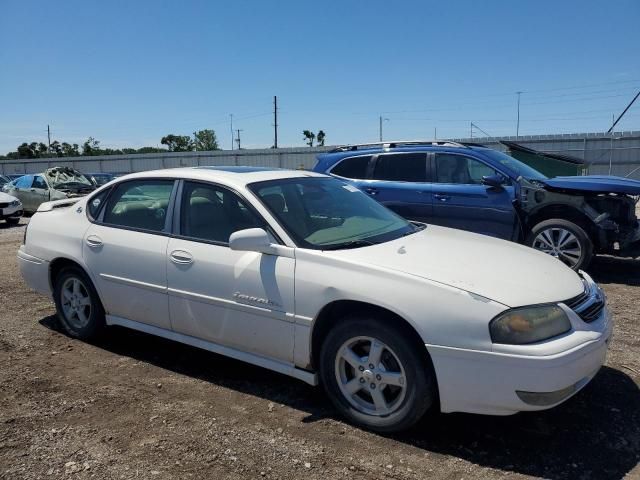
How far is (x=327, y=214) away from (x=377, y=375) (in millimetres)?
1326

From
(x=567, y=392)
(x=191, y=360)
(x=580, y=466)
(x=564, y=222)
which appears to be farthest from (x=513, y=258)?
(x=564, y=222)

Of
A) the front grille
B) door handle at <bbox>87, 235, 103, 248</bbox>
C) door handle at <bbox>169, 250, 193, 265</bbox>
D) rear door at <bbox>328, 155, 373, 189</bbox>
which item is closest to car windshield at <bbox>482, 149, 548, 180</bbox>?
rear door at <bbox>328, 155, 373, 189</bbox>

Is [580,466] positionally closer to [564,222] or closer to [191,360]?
[191,360]

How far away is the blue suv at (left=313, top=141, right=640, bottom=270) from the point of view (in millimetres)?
6852

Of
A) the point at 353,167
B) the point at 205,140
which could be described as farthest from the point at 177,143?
the point at 353,167

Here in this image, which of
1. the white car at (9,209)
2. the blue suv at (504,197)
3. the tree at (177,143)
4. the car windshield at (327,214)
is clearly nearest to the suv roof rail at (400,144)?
the blue suv at (504,197)

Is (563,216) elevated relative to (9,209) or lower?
elevated

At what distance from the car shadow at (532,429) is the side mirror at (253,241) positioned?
106 centimetres

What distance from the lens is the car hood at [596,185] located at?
6680 mm

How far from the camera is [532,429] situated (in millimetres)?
3234

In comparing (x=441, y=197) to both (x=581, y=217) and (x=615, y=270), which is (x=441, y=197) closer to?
(x=581, y=217)

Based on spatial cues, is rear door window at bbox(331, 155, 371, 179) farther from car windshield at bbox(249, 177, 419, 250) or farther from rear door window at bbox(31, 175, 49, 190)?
rear door window at bbox(31, 175, 49, 190)

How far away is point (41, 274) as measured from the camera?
16.3 feet

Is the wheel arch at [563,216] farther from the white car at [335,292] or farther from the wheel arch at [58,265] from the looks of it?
the wheel arch at [58,265]
